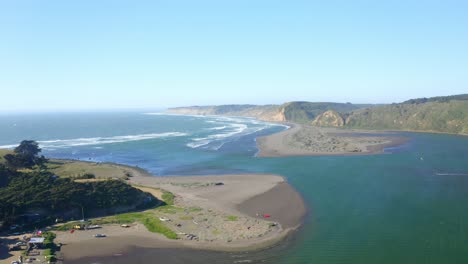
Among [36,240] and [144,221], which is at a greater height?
[36,240]


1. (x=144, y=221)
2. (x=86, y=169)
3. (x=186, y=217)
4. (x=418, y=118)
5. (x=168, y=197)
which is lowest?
(x=144, y=221)

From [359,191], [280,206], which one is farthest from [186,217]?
[359,191]

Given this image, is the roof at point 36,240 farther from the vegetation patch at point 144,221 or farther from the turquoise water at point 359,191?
the turquoise water at point 359,191

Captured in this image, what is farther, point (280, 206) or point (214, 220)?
point (280, 206)

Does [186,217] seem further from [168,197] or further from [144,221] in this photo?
[168,197]

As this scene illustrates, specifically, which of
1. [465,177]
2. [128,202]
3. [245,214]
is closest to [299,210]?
[245,214]

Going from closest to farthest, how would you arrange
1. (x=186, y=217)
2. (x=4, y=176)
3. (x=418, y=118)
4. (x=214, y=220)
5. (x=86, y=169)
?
1. (x=214, y=220)
2. (x=186, y=217)
3. (x=4, y=176)
4. (x=86, y=169)
5. (x=418, y=118)
